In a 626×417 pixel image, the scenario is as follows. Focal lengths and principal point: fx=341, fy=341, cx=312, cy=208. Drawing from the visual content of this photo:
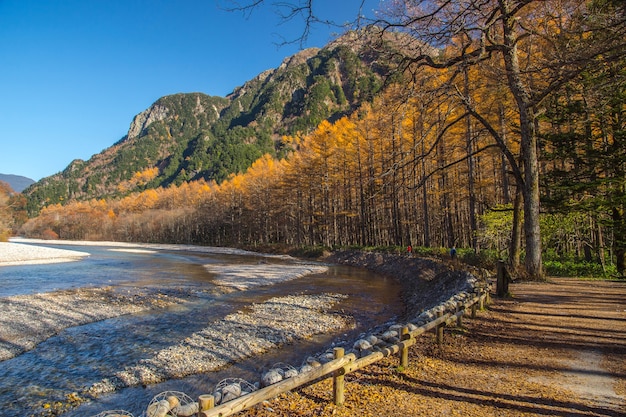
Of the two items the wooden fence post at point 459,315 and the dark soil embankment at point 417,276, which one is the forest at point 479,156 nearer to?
the dark soil embankment at point 417,276

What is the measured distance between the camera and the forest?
26.3ft

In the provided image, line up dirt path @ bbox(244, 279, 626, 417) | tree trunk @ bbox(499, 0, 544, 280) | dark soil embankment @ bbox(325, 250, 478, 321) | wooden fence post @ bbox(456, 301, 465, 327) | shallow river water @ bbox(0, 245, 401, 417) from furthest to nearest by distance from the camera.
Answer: dark soil embankment @ bbox(325, 250, 478, 321) → tree trunk @ bbox(499, 0, 544, 280) → wooden fence post @ bbox(456, 301, 465, 327) → shallow river water @ bbox(0, 245, 401, 417) → dirt path @ bbox(244, 279, 626, 417)

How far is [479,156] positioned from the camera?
23000 millimetres

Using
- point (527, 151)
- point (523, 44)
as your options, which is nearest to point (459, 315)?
point (527, 151)

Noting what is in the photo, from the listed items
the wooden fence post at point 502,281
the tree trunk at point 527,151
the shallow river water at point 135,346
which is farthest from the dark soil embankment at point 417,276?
the tree trunk at point 527,151

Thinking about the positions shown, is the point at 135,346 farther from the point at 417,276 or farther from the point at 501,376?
the point at 417,276

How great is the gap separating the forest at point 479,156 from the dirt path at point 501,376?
11.9 ft

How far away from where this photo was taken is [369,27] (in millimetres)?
6770

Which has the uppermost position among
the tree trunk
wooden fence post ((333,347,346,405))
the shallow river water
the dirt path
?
the tree trunk

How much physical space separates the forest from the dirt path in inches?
143

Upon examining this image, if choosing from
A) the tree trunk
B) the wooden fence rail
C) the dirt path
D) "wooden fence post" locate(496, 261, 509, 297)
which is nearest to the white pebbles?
the wooden fence rail

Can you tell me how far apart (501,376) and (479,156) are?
2079 centimetres

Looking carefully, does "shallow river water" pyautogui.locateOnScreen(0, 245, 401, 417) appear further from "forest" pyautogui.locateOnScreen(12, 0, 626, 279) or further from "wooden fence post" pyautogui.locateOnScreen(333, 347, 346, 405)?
"forest" pyautogui.locateOnScreen(12, 0, 626, 279)

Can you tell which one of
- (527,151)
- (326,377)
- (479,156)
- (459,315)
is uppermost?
(479,156)
